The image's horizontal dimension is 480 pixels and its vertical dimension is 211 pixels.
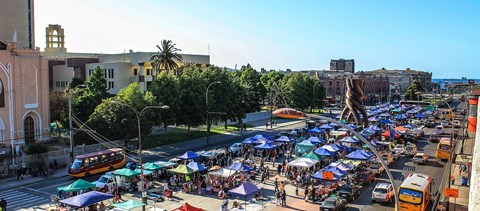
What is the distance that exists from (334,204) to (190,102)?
3587 cm

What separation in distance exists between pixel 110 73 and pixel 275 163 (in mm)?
47394

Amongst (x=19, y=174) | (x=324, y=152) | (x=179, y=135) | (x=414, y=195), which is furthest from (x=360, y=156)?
(x=179, y=135)

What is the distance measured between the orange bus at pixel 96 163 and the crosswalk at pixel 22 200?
17.0ft

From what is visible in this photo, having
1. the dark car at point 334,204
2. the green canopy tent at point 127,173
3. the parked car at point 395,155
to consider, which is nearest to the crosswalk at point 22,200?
Answer: the green canopy tent at point 127,173

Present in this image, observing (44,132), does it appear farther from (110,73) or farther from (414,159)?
(414,159)

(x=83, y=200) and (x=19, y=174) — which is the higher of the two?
(x=83, y=200)

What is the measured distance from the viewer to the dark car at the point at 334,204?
89.8 feet

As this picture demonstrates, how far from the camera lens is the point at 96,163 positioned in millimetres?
40156

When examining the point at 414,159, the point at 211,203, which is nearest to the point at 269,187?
the point at 211,203

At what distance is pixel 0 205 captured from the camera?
92.8 feet

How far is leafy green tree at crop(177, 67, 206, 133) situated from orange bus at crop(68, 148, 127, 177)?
17.5m

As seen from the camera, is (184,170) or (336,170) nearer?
(336,170)

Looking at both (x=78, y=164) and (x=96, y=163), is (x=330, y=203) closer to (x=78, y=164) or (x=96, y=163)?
(x=96, y=163)

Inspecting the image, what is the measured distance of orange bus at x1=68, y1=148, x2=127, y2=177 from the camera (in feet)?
127
